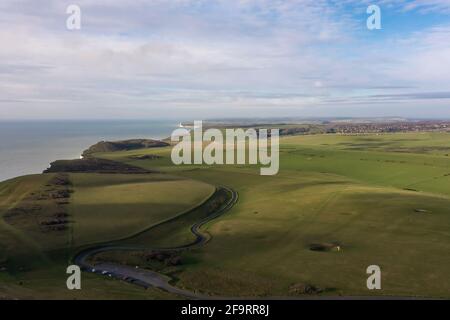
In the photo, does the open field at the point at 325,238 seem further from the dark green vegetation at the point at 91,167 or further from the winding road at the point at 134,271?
the dark green vegetation at the point at 91,167

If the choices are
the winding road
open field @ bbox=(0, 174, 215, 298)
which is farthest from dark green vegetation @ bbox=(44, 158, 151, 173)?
the winding road

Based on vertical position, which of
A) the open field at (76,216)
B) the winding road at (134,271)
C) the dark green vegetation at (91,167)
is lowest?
the winding road at (134,271)

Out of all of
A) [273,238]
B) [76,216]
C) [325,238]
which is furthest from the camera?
[76,216]

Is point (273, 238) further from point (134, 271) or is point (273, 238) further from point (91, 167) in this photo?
point (91, 167)

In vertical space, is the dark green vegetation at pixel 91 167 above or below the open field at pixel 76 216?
above

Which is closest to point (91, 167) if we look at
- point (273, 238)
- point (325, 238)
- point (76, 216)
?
point (76, 216)

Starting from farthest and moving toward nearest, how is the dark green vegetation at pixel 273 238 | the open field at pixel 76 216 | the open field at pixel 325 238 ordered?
the open field at pixel 76 216 → the open field at pixel 325 238 → the dark green vegetation at pixel 273 238

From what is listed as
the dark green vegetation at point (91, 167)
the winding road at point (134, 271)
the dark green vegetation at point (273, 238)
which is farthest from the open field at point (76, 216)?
the dark green vegetation at point (91, 167)

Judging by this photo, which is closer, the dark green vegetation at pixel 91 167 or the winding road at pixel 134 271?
the winding road at pixel 134 271
